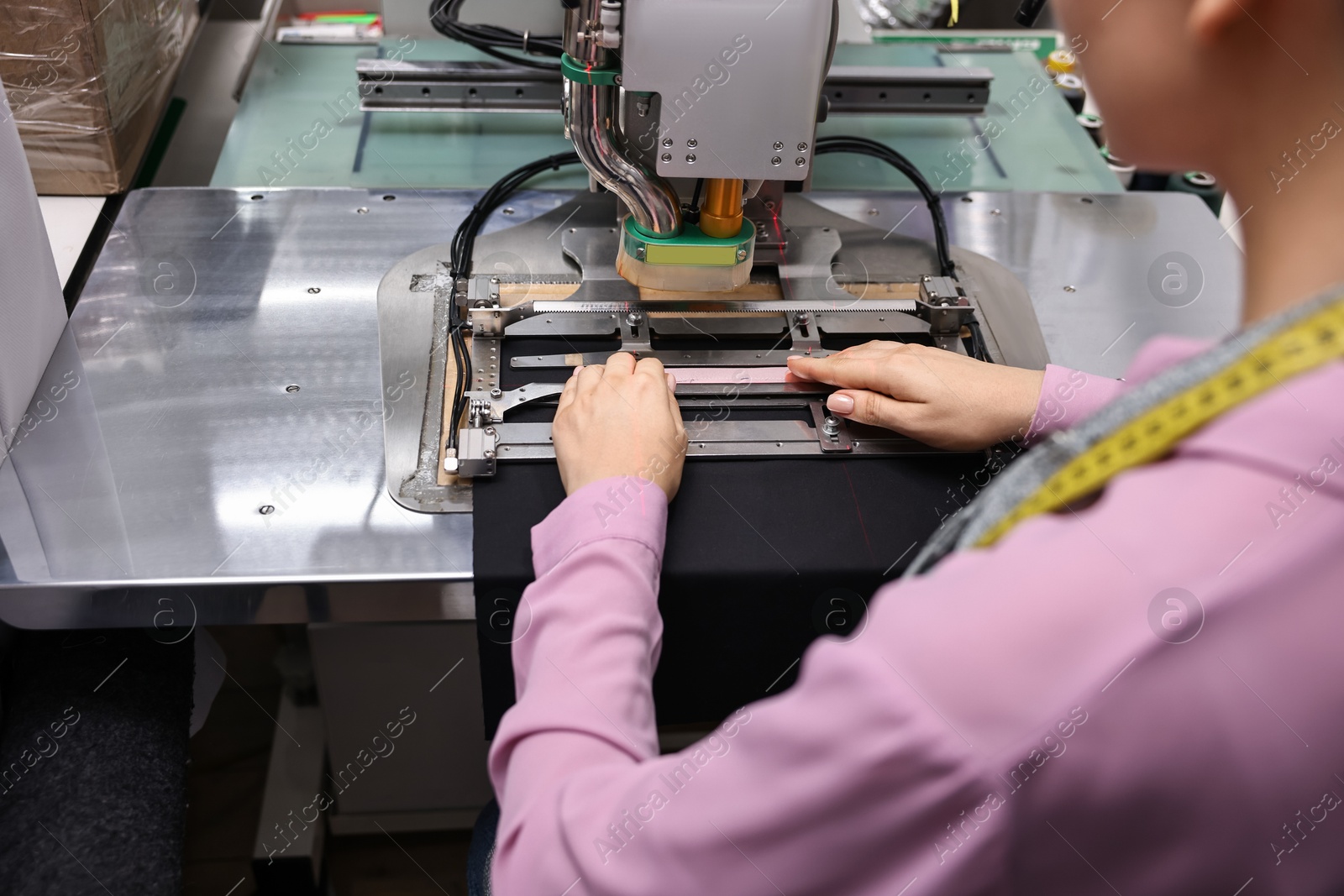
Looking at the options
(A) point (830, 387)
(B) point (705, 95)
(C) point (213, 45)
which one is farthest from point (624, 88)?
(C) point (213, 45)

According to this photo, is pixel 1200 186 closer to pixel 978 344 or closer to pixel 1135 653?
pixel 978 344

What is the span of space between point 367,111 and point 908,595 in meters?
1.46

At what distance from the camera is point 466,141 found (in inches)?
65.2

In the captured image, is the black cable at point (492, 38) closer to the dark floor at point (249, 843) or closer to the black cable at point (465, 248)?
the black cable at point (465, 248)

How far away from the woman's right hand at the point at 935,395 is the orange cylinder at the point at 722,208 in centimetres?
22

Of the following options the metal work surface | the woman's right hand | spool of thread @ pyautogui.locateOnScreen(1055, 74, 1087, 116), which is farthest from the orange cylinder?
spool of thread @ pyautogui.locateOnScreen(1055, 74, 1087, 116)

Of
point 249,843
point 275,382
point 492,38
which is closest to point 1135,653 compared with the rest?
point 275,382

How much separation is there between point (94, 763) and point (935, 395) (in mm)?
915

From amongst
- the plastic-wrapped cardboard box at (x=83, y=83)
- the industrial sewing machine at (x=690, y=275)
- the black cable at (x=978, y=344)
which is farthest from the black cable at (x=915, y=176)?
the plastic-wrapped cardboard box at (x=83, y=83)

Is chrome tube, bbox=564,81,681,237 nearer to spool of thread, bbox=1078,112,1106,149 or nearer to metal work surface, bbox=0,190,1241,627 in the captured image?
metal work surface, bbox=0,190,1241,627

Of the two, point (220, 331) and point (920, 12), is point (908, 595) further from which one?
point (920, 12)

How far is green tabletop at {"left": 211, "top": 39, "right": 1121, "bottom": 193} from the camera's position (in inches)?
61.8

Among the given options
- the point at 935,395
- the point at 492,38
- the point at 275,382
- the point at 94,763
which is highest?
the point at 492,38

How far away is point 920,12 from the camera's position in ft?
6.94
